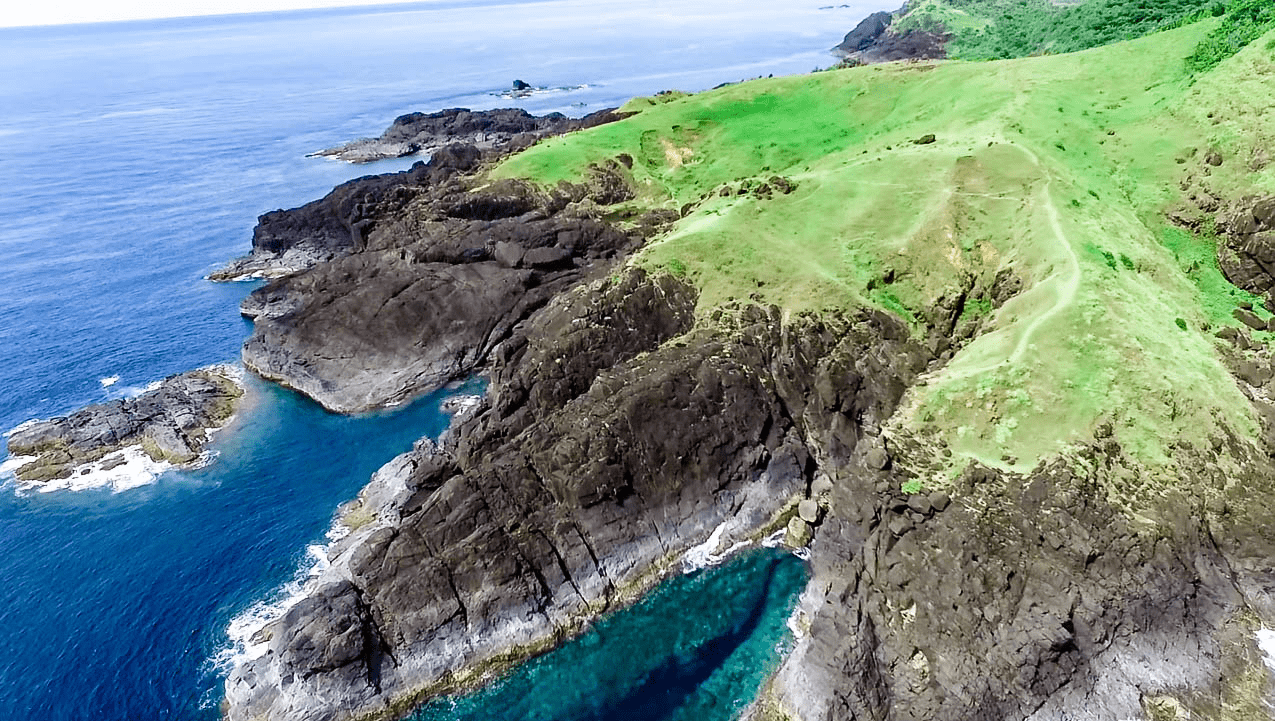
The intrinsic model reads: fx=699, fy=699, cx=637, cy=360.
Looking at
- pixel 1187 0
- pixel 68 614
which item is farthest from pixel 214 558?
pixel 1187 0

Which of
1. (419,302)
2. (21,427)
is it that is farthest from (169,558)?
(419,302)

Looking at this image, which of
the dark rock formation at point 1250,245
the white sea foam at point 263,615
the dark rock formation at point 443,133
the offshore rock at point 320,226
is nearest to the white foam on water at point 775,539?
the white sea foam at point 263,615

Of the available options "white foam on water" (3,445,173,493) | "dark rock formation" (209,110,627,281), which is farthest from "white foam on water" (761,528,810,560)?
"dark rock formation" (209,110,627,281)

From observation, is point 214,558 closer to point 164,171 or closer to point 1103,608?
point 1103,608

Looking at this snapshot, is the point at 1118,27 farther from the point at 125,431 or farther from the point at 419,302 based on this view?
the point at 125,431

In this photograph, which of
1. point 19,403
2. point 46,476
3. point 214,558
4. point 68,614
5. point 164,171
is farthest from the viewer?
point 164,171

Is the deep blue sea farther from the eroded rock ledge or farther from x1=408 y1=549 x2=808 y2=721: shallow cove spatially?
the eroded rock ledge
